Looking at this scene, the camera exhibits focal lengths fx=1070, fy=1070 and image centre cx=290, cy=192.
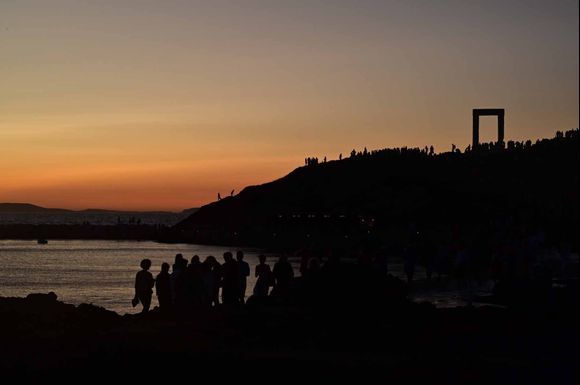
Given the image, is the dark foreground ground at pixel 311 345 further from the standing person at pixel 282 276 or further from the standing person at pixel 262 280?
the standing person at pixel 262 280

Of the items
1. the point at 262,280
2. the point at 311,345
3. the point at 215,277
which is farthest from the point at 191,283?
the point at 311,345

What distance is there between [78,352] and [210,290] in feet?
17.8

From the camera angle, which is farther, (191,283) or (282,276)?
(282,276)

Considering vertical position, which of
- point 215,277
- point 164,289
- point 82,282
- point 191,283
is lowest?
point 82,282

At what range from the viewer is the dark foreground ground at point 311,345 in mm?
15562

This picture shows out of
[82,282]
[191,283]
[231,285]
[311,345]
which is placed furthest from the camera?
[82,282]

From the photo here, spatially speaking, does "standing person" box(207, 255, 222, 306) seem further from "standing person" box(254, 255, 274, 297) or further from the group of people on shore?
"standing person" box(254, 255, 274, 297)

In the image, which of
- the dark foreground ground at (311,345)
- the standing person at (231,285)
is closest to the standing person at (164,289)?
the dark foreground ground at (311,345)

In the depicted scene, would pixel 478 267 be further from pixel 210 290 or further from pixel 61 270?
pixel 61 270

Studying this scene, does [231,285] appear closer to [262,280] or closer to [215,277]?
[215,277]

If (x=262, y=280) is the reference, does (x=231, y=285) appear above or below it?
below

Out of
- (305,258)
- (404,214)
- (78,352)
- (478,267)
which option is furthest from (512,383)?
(404,214)

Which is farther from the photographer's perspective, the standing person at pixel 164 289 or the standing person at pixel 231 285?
the standing person at pixel 231 285

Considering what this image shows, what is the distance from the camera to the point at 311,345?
1798cm
